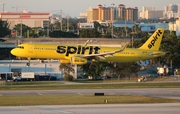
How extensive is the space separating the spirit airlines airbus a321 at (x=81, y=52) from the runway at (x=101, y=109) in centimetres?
3739

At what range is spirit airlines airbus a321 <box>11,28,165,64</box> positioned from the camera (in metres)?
82.6

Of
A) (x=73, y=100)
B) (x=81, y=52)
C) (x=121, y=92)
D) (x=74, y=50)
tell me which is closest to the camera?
(x=73, y=100)

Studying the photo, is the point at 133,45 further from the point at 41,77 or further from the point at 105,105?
the point at 105,105

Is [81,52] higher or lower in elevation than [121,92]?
higher

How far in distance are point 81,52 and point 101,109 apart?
42656 millimetres

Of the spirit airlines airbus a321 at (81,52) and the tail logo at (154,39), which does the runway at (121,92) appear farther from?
the tail logo at (154,39)

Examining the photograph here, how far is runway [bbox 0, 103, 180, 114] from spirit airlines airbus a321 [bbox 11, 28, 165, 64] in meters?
37.4

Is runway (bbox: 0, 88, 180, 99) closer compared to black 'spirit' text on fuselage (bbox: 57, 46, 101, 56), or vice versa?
runway (bbox: 0, 88, 180, 99)

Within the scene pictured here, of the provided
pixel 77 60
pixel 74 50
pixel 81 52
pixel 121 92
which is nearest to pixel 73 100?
pixel 121 92

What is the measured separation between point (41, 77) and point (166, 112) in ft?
167

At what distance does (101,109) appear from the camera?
42875 mm

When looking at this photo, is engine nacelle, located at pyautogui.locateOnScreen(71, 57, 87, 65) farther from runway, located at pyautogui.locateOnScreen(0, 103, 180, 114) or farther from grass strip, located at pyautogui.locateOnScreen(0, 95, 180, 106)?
runway, located at pyautogui.locateOnScreen(0, 103, 180, 114)

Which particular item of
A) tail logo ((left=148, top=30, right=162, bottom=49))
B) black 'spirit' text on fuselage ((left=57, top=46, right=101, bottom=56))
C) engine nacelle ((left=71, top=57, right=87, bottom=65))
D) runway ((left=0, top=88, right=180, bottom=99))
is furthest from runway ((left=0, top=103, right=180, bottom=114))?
tail logo ((left=148, top=30, right=162, bottom=49))

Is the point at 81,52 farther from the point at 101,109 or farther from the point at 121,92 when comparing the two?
the point at 101,109
